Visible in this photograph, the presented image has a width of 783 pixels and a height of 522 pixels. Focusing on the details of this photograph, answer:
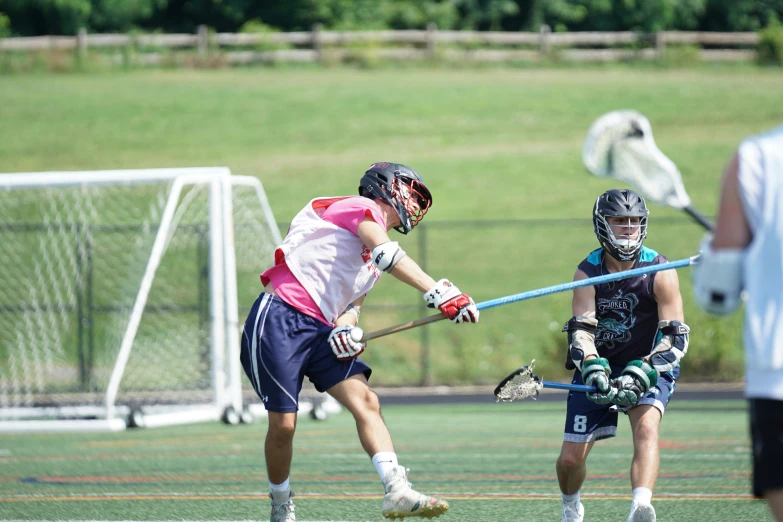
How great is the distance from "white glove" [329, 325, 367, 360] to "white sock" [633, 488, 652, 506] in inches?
51.5

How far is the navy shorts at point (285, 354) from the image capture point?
4684mm

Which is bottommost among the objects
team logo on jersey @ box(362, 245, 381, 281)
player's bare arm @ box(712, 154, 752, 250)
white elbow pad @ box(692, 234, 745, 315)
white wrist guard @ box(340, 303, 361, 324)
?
white wrist guard @ box(340, 303, 361, 324)

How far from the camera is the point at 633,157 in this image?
3482mm

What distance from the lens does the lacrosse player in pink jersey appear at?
465cm

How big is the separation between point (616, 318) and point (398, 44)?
114ft

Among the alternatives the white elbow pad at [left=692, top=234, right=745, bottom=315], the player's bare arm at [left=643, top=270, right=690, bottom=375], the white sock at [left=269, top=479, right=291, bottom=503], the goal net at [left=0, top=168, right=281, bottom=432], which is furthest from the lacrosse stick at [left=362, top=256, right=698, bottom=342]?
the goal net at [left=0, top=168, right=281, bottom=432]

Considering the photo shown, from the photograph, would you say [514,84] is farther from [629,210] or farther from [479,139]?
[629,210]

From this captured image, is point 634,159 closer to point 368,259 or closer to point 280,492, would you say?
point 368,259

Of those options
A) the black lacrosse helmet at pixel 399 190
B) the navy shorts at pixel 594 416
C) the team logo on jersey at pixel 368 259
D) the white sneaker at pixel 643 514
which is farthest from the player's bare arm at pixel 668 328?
the team logo on jersey at pixel 368 259

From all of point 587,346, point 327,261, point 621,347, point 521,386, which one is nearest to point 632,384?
point 587,346

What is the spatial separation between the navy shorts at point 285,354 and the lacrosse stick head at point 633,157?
1684 mm

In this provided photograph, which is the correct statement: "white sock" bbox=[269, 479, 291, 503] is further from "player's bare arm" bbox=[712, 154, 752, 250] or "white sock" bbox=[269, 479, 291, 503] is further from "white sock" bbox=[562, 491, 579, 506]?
"player's bare arm" bbox=[712, 154, 752, 250]

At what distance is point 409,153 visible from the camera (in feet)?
94.8

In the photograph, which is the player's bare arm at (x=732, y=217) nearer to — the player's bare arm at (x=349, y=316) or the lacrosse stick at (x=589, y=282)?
the lacrosse stick at (x=589, y=282)
